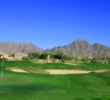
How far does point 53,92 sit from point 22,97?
3.14m

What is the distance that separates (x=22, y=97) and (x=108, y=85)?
37.3ft

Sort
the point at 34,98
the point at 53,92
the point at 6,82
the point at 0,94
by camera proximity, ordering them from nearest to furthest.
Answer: the point at 34,98 < the point at 0,94 < the point at 53,92 < the point at 6,82

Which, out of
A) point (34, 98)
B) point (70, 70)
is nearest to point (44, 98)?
point (34, 98)

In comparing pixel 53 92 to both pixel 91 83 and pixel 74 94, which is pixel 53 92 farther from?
pixel 91 83

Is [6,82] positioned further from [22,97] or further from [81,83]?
[22,97]

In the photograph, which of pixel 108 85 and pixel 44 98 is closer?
pixel 44 98

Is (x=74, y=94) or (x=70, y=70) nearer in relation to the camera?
(x=74, y=94)

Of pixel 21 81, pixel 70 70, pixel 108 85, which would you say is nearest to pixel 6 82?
pixel 21 81

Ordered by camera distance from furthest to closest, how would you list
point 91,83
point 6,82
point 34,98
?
point 91,83
point 6,82
point 34,98

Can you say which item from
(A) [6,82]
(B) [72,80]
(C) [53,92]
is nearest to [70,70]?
(B) [72,80]

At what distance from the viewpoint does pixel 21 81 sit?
30.4 meters

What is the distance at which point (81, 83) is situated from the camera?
31.1 m

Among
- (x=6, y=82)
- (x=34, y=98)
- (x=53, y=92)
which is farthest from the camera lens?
(x=6, y=82)

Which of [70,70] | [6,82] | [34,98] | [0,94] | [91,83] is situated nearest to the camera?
[34,98]
